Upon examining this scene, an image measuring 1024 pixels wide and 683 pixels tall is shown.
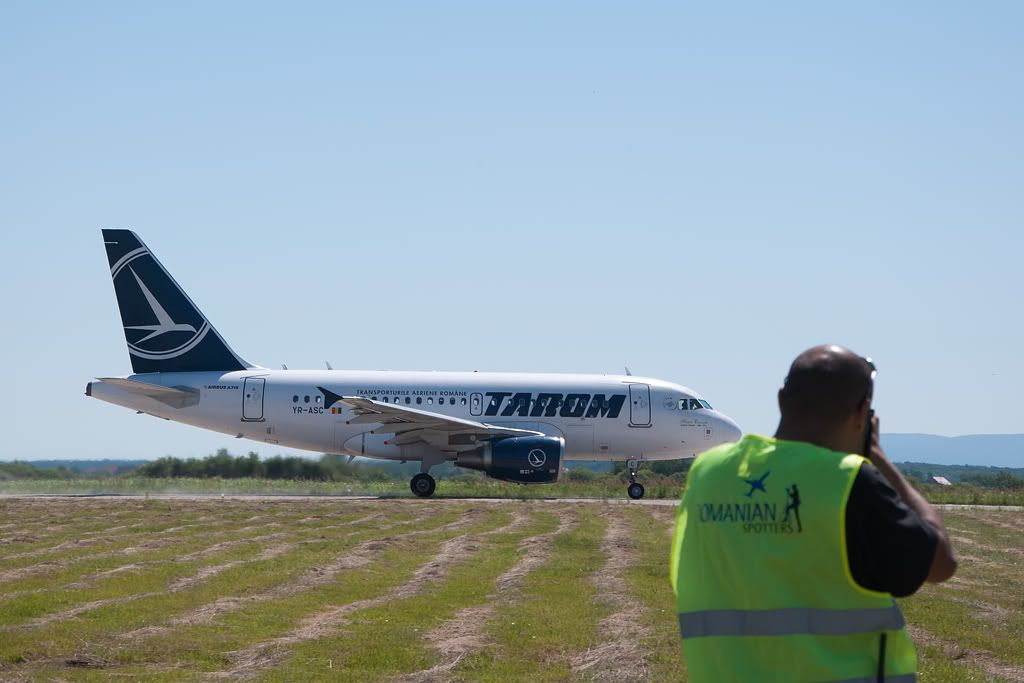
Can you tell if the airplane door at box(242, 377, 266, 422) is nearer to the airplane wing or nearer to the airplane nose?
the airplane wing

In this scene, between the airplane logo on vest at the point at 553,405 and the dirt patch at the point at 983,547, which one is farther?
the airplane logo on vest at the point at 553,405

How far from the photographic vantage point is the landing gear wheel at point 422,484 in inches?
1169

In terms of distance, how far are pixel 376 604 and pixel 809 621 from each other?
8.69 meters

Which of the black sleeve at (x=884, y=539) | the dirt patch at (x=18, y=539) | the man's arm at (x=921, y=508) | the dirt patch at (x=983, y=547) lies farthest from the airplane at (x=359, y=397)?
the black sleeve at (x=884, y=539)

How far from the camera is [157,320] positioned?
30.1 m

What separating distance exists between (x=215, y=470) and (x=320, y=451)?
728cm

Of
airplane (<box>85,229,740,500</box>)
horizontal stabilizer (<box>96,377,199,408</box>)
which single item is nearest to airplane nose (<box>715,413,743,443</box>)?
airplane (<box>85,229,740,500</box>)

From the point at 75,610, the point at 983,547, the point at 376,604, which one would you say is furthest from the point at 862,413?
the point at 983,547

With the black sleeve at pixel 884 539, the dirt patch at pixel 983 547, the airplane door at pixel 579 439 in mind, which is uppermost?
the airplane door at pixel 579 439

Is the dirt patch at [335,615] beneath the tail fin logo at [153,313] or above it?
beneath

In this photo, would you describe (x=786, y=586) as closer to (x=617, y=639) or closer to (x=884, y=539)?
(x=884, y=539)

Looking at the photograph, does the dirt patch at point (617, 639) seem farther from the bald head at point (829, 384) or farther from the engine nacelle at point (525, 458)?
the engine nacelle at point (525, 458)

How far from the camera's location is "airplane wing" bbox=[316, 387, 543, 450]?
91.4ft

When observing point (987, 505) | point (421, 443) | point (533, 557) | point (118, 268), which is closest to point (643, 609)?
point (533, 557)
